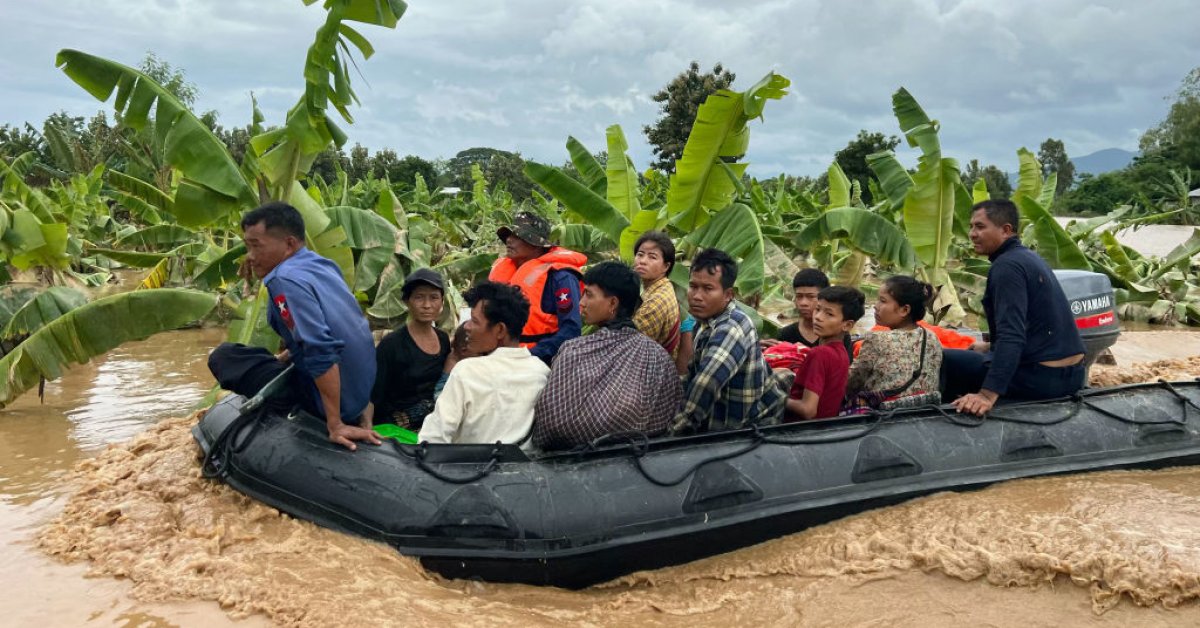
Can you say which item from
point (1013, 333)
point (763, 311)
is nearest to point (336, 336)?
point (1013, 333)

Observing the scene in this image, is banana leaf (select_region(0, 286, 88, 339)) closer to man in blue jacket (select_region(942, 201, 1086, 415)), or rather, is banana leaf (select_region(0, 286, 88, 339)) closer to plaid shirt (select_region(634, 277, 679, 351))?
plaid shirt (select_region(634, 277, 679, 351))

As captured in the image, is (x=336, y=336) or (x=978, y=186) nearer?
(x=336, y=336)

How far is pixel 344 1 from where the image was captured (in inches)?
193

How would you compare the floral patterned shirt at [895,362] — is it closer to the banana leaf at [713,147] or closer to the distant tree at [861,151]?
the banana leaf at [713,147]

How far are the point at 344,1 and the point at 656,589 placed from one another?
3.72 metres

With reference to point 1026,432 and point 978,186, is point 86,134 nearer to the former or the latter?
point 978,186

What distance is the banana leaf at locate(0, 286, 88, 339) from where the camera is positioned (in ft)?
22.1

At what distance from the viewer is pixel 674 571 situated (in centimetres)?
377

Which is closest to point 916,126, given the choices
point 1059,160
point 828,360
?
point 828,360

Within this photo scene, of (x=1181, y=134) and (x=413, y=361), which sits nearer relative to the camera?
(x=413, y=361)

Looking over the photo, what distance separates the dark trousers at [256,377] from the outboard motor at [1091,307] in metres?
4.36

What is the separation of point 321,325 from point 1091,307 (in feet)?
14.6

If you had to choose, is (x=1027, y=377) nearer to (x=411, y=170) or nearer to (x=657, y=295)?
(x=657, y=295)

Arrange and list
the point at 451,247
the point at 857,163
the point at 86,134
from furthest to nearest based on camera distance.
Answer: the point at 86,134 → the point at 857,163 → the point at 451,247
